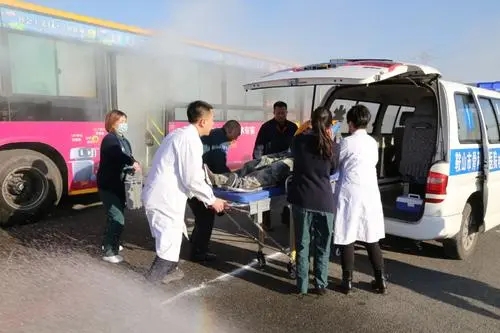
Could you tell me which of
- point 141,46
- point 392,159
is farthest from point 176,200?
point 141,46

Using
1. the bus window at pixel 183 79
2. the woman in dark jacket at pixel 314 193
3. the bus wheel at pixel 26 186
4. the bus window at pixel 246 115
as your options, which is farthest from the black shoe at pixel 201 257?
the bus window at pixel 246 115

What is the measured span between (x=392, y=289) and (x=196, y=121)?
2465 millimetres

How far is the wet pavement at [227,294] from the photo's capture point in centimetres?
355

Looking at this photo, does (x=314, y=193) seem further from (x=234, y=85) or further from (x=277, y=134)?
(x=234, y=85)

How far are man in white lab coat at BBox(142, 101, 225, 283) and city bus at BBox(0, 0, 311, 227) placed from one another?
3.35 metres

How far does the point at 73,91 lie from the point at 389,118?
5003 mm

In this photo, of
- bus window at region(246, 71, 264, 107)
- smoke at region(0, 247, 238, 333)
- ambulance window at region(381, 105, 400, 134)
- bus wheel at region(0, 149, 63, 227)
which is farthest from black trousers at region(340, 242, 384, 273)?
bus window at region(246, 71, 264, 107)

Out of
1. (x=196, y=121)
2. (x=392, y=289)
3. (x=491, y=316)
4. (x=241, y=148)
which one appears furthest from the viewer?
(x=241, y=148)

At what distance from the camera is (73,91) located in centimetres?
698

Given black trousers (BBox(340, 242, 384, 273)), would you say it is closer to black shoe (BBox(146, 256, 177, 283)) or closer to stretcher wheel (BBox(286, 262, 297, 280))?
stretcher wheel (BBox(286, 262, 297, 280))

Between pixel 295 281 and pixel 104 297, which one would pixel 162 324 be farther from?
pixel 295 281

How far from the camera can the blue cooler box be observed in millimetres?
4824

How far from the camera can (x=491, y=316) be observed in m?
3.77

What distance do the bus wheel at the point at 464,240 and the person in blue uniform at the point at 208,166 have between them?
2.66 m
